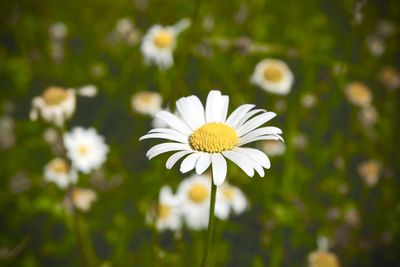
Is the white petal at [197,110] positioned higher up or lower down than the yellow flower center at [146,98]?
lower down

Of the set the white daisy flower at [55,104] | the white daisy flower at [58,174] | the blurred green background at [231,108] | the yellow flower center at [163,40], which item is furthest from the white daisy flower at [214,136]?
the yellow flower center at [163,40]

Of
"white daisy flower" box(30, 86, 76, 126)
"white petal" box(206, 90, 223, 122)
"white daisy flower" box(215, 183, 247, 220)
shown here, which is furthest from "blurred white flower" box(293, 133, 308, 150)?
"white petal" box(206, 90, 223, 122)

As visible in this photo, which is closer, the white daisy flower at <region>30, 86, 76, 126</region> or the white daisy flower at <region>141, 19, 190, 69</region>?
the white daisy flower at <region>30, 86, 76, 126</region>

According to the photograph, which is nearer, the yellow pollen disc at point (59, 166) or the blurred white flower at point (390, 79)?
the yellow pollen disc at point (59, 166)

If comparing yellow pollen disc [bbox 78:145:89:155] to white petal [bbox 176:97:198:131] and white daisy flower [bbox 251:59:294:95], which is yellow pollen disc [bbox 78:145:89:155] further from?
white petal [bbox 176:97:198:131]

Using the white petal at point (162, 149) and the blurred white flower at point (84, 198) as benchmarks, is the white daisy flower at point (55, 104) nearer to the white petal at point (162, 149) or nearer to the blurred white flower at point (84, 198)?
the blurred white flower at point (84, 198)

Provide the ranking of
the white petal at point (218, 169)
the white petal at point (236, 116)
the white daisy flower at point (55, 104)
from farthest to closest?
the white daisy flower at point (55, 104), the white petal at point (236, 116), the white petal at point (218, 169)

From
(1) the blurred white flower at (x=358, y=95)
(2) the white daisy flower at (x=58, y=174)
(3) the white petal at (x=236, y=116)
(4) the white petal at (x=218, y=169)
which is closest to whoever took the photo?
(4) the white petal at (x=218, y=169)
